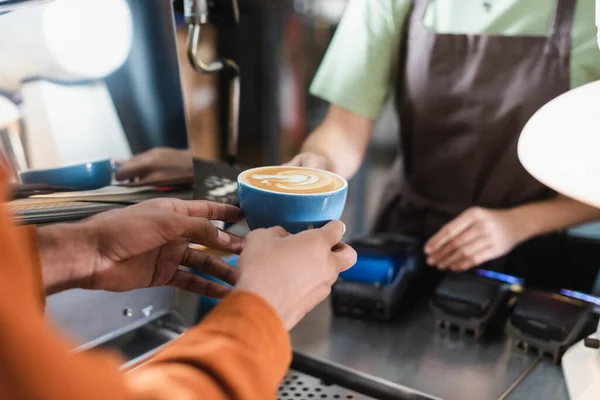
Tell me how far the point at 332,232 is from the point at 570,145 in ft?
0.85

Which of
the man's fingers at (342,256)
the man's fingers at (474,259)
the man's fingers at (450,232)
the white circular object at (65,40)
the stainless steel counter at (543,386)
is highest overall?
the white circular object at (65,40)

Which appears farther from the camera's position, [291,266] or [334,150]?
[334,150]

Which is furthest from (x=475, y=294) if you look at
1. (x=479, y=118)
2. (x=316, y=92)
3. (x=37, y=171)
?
(x=37, y=171)

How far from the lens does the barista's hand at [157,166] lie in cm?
60

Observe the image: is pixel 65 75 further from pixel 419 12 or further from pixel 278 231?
pixel 419 12

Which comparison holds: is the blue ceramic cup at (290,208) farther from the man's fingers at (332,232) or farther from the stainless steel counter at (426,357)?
the stainless steel counter at (426,357)

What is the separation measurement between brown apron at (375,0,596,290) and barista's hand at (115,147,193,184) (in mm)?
449

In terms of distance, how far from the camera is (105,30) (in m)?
0.58

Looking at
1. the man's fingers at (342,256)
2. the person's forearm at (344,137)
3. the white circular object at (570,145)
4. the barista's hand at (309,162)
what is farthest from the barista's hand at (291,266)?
the person's forearm at (344,137)

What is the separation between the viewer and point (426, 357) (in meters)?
0.74

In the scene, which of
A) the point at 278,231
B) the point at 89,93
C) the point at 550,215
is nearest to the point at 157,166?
the point at 89,93

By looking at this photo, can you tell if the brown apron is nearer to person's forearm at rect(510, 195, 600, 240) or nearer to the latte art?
person's forearm at rect(510, 195, 600, 240)

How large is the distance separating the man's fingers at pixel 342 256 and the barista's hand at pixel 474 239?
38cm

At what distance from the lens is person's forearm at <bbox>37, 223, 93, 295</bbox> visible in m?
0.46
